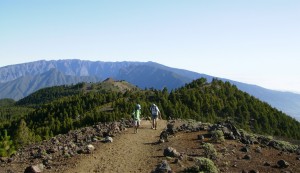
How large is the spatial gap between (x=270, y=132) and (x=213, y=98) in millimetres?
33844

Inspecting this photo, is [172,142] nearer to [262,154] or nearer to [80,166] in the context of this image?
[262,154]

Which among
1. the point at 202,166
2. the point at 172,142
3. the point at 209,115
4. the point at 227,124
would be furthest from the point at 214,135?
the point at 209,115

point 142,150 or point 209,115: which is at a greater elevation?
point 142,150

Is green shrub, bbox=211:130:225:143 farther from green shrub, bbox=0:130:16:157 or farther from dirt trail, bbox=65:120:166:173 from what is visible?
green shrub, bbox=0:130:16:157

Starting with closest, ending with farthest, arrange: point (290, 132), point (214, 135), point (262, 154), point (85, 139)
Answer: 1. point (262, 154)
2. point (214, 135)
3. point (85, 139)
4. point (290, 132)

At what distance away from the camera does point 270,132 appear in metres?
180

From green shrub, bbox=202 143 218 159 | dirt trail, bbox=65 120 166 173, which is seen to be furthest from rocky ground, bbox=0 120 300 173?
green shrub, bbox=202 143 218 159

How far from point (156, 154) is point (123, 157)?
278cm

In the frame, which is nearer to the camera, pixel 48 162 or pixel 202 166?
pixel 202 166

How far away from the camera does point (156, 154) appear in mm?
31906

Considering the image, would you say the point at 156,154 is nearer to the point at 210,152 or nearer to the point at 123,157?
the point at 123,157

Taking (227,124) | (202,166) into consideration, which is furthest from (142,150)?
(227,124)

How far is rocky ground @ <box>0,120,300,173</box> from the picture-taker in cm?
2803

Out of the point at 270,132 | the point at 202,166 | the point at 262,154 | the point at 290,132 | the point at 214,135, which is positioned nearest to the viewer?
the point at 202,166
